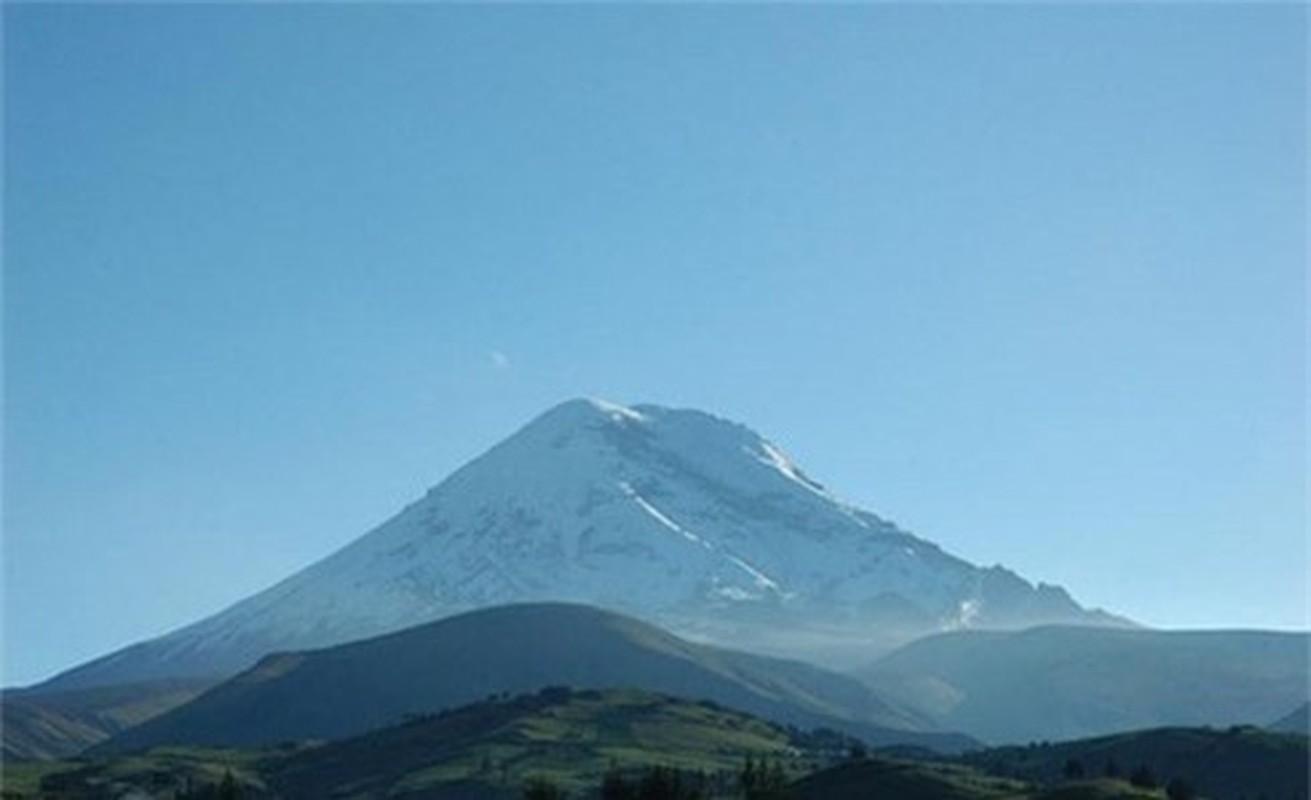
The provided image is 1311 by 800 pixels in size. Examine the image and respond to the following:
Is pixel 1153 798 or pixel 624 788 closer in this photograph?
pixel 624 788

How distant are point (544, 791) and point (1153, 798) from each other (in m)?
60.6

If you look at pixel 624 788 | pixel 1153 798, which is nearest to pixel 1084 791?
pixel 1153 798

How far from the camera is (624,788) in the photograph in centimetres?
18525

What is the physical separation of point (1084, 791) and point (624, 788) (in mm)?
46937

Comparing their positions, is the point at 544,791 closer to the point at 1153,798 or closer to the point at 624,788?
the point at 624,788

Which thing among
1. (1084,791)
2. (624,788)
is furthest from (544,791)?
(1084,791)

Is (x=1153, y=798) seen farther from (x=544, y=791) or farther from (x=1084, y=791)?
(x=544, y=791)

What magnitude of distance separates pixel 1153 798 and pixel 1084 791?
703 cm

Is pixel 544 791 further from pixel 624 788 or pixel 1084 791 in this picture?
pixel 1084 791

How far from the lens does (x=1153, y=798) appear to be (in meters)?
197

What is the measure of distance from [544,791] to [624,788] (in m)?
9.15

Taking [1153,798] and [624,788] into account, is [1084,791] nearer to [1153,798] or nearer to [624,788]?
[1153,798]
